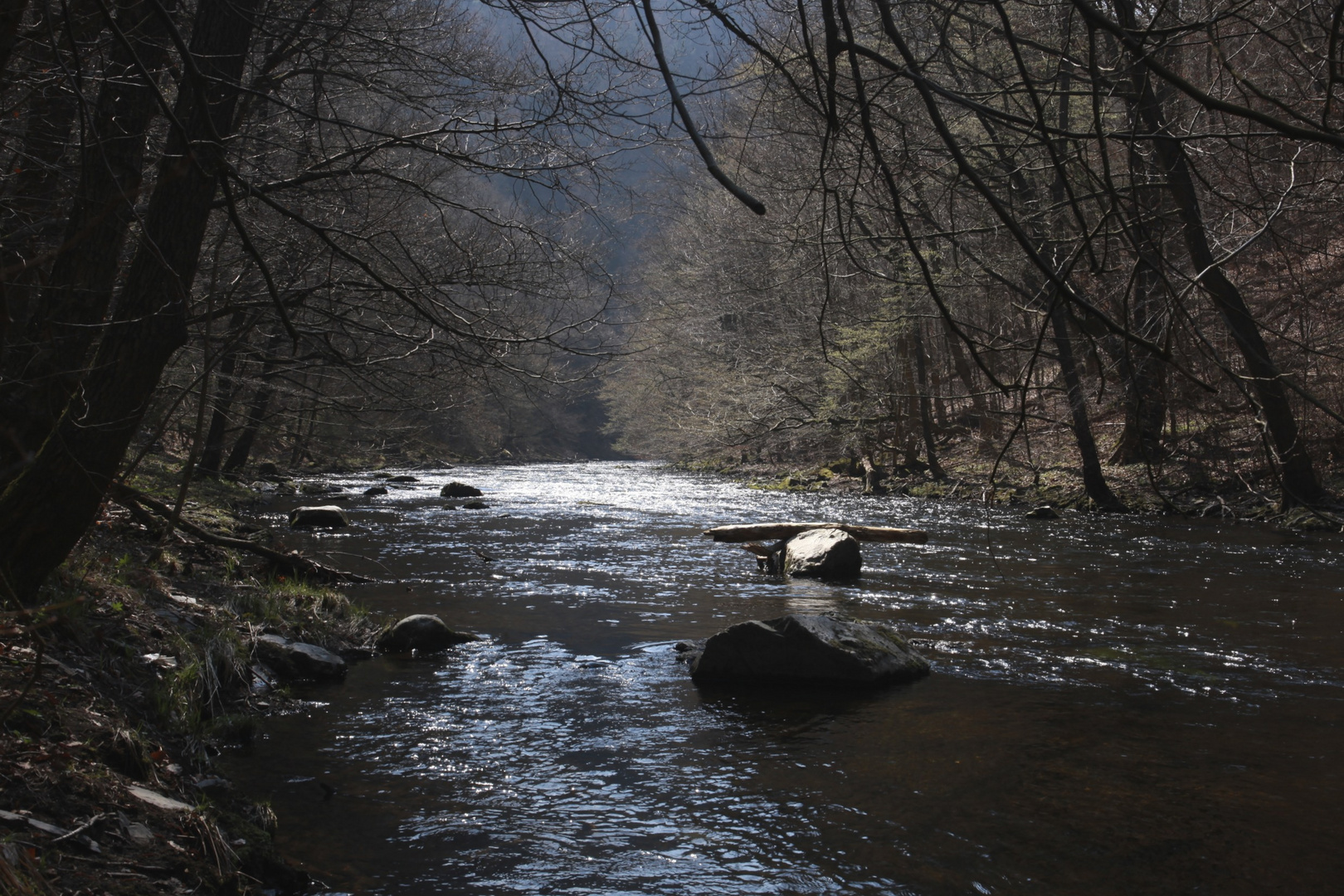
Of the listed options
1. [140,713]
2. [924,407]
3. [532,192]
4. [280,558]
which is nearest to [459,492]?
[924,407]

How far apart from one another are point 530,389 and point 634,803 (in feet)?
8.44

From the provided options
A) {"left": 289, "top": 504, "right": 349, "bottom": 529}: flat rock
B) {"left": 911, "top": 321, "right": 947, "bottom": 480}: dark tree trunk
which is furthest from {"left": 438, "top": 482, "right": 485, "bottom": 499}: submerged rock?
{"left": 911, "top": 321, "right": 947, "bottom": 480}: dark tree trunk

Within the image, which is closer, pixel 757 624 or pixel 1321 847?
pixel 1321 847

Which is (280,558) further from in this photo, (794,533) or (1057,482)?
(1057,482)

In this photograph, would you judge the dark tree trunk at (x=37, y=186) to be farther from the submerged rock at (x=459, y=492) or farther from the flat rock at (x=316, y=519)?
the submerged rock at (x=459, y=492)

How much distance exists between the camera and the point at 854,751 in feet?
16.1

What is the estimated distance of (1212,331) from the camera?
432 inches

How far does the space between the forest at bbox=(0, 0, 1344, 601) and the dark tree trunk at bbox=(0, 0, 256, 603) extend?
0.05ft

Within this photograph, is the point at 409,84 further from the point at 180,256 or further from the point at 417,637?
the point at 417,637

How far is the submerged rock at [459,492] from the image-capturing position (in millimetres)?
20072

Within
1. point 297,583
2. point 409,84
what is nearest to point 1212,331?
point 409,84

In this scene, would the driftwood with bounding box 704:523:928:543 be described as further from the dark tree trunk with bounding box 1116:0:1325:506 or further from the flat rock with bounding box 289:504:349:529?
the flat rock with bounding box 289:504:349:529

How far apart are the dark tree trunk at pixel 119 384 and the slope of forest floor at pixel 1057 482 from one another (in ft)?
23.4

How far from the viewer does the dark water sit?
369cm
